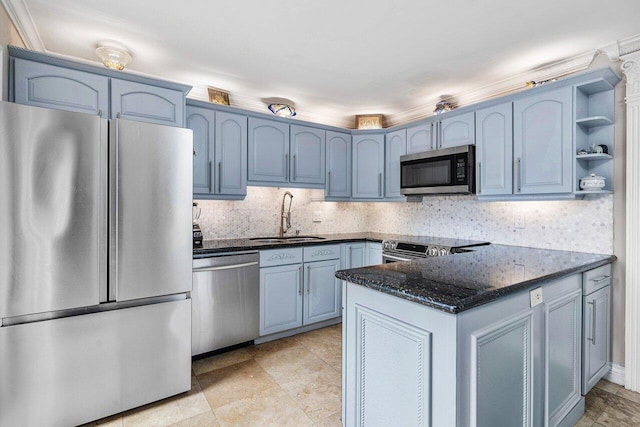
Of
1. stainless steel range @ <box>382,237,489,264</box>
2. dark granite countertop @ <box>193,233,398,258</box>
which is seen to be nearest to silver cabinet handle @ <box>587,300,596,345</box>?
stainless steel range @ <box>382,237,489,264</box>

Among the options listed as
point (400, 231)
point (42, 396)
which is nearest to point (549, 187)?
point (400, 231)

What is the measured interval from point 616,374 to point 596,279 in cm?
88

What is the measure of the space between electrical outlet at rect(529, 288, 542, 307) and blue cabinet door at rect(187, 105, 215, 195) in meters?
2.58

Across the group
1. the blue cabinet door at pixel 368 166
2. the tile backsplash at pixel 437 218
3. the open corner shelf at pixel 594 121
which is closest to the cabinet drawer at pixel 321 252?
the tile backsplash at pixel 437 218

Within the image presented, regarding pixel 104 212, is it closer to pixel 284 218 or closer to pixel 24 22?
pixel 24 22

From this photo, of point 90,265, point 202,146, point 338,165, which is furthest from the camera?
point 338,165

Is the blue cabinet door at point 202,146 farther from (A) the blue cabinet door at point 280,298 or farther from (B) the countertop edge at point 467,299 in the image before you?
(B) the countertop edge at point 467,299

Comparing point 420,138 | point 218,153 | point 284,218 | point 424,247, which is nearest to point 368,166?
point 420,138

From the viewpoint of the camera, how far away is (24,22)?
2066 mm

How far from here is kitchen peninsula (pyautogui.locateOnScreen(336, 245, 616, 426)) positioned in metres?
1.18

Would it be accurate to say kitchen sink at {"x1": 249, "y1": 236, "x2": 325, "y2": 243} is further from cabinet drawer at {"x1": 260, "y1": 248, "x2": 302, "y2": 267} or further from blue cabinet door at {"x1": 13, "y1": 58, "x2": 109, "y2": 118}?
blue cabinet door at {"x1": 13, "y1": 58, "x2": 109, "y2": 118}

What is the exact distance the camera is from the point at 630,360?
2.28m

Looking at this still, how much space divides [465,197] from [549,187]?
939 mm

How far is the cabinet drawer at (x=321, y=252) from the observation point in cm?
326
